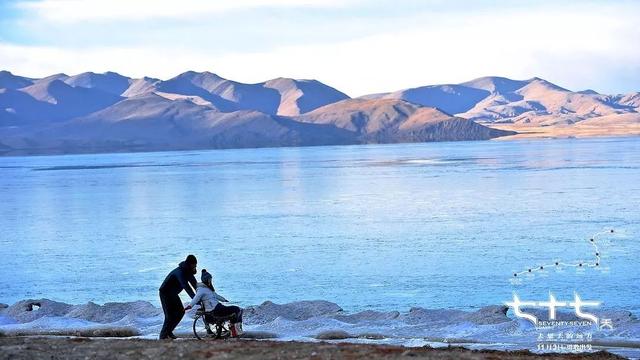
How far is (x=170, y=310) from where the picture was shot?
1681 cm

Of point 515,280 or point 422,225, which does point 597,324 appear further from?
point 422,225

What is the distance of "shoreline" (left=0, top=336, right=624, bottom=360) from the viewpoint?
559 inches

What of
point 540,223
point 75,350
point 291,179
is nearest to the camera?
point 75,350

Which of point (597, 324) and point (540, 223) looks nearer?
point (597, 324)

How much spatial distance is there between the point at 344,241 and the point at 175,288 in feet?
73.5

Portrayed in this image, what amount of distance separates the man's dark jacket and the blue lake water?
8815mm

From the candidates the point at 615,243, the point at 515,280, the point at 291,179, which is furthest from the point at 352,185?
the point at 515,280

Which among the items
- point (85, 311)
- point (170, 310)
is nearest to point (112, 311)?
point (85, 311)

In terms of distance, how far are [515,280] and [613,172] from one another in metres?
54.7

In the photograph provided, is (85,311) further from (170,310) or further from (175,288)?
(175,288)

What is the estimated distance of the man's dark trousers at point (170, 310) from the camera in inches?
656

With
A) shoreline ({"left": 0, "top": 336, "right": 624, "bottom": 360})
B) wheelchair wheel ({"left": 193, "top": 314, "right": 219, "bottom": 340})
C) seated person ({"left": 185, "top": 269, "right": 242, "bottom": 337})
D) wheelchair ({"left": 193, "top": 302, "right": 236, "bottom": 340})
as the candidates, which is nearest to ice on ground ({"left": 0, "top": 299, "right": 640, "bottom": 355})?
wheelchair wheel ({"left": 193, "top": 314, "right": 219, "bottom": 340})

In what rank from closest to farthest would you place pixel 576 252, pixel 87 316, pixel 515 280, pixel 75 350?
pixel 75 350
pixel 87 316
pixel 515 280
pixel 576 252

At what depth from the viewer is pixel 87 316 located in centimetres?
2298
